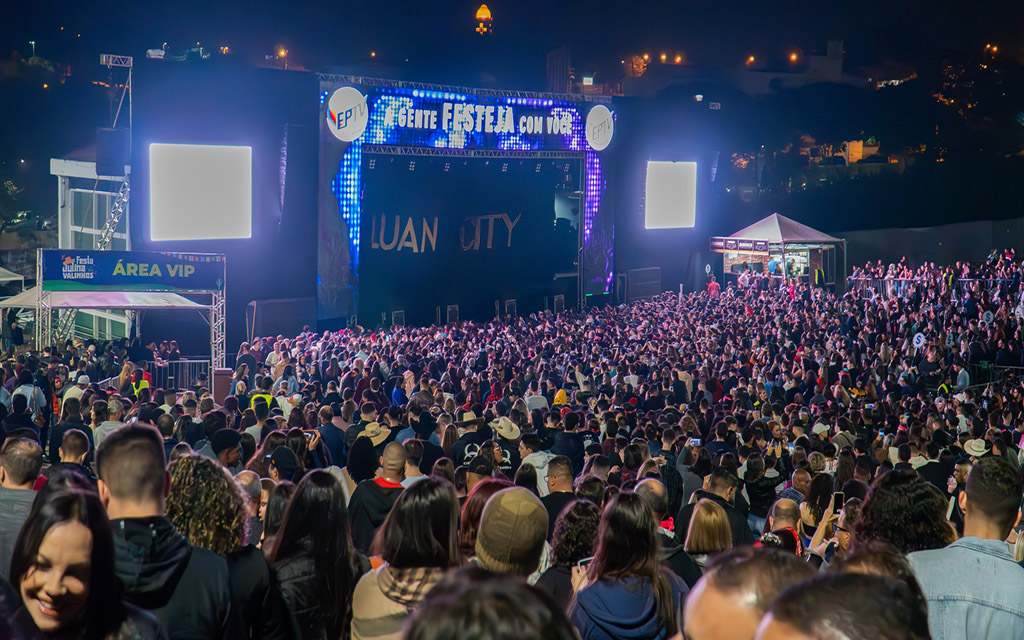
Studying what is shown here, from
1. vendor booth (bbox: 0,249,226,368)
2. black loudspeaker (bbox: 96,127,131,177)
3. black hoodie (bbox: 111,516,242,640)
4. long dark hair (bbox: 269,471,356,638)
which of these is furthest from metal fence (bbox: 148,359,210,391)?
black hoodie (bbox: 111,516,242,640)

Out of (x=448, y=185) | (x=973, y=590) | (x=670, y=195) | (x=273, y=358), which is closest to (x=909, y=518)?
(x=973, y=590)

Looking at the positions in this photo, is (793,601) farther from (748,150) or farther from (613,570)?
(748,150)

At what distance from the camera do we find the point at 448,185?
27031 millimetres

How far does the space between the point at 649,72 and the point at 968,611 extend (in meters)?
60.7

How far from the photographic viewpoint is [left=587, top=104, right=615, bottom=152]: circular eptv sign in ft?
96.7

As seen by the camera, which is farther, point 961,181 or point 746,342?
point 961,181

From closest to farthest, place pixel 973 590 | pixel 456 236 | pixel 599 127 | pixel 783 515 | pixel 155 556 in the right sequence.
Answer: pixel 155 556
pixel 973 590
pixel 783 515
pixel 456 236
pixel 599 127

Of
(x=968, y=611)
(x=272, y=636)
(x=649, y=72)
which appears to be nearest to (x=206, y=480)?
(x=272, y=636)

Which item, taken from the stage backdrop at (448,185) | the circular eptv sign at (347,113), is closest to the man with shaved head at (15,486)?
the stage backdrop at (448,185)

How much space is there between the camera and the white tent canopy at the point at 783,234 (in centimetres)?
2992

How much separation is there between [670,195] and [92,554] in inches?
1301

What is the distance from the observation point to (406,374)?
Result: 1415 cm

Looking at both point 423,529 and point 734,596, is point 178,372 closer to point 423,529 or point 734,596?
point 423,529

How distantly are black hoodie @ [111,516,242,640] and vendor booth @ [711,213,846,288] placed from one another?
2851 centimetres
